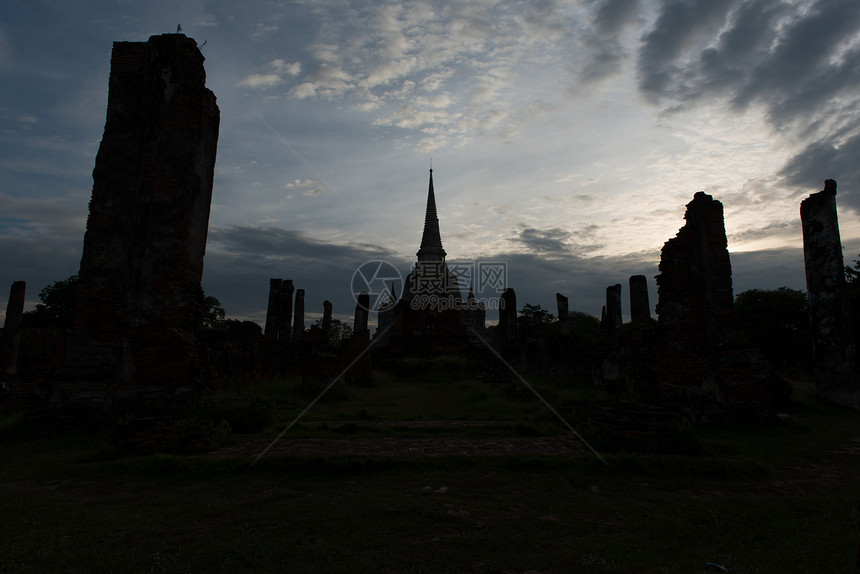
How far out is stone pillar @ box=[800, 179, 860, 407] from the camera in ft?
34.3

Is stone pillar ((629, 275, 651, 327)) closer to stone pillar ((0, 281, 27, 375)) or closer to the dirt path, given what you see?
the dirt path

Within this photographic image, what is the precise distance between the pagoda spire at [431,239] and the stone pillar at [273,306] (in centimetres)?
2222

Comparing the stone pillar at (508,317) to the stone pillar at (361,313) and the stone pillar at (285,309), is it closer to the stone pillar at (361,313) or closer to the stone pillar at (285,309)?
the stone pillar at (361,313)

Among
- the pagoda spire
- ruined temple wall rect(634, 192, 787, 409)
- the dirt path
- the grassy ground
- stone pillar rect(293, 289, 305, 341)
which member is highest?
the pagoda spire

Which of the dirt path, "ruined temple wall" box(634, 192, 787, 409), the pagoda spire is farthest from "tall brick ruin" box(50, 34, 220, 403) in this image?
the pagoda spire

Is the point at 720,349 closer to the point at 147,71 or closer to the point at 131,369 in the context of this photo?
the point at 131,369

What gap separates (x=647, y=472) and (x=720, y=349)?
14.1ft

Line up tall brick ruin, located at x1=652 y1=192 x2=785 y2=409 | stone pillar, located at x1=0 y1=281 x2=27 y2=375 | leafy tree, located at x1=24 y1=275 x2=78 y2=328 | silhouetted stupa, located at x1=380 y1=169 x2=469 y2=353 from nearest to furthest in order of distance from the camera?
tall brick ruin, located at x1=652 y1=192 x2=785 y2=409, stone pillar, located at x1=0 y1=281 x2=27 y2=375, leafy tree, located at x1=24 y1=275 x2=78 y2=328, silhouetted stupa, located at x1=380 y1=169 x2=469 y2=353

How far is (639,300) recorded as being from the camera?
16.2 meters

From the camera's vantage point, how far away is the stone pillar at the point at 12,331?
59.2 feet

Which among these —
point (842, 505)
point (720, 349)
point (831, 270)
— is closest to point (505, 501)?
point (842, 505)

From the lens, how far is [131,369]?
27.3ft

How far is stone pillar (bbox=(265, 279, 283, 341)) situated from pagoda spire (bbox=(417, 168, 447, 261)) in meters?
22.2

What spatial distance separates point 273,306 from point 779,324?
75.7 ft
